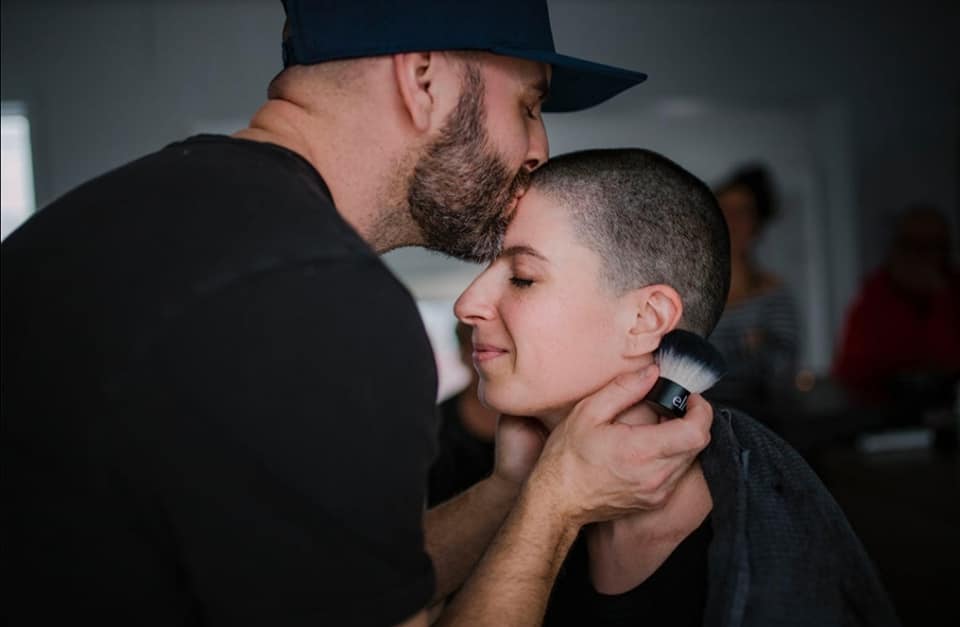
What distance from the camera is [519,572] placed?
3.52 feet

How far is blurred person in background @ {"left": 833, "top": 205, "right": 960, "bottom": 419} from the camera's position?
3.79m

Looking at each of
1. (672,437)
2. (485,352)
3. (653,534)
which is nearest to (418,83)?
(485,352)

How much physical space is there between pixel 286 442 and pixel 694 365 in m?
0.60

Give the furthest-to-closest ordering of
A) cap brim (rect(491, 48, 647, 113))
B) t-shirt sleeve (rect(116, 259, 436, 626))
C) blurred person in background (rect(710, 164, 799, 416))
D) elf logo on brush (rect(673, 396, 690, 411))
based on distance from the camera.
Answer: blurred person in background (rect(710, 164, 799, 416)) < cap brim (rect(491, 48, 647, 113)) < elf logo on brush (rect(673, 396, 690, 411)) < t-shirt sleeve (rect(116, 259, 436, 626))

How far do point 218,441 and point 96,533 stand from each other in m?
0.16

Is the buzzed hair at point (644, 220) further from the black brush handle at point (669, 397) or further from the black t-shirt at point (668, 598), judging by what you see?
the black t-shirt at point (668, 598)

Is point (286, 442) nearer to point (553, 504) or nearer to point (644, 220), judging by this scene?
point (553, 504)

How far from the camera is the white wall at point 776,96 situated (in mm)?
4957

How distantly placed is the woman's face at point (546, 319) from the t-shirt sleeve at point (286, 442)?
0.47 meters

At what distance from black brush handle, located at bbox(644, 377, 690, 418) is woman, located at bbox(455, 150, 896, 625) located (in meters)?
0.06

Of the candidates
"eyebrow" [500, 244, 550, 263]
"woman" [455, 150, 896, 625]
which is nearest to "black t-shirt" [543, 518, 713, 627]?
"woman" [455, 150, 896, 625]

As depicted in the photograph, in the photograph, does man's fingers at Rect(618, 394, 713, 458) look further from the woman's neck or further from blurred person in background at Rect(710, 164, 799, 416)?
blurred person in background at Rect(710, 164, 799, 416)

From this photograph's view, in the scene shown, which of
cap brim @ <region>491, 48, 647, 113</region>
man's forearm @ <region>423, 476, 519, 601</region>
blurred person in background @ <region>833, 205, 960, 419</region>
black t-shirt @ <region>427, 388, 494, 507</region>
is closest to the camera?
cap brim @ <region>491, 48, 647, 113</region>

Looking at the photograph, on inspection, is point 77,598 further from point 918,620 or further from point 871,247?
point 871,247
